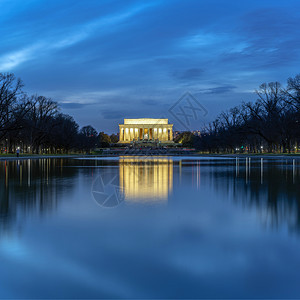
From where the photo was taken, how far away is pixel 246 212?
10.2m

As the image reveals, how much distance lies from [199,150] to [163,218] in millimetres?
108920

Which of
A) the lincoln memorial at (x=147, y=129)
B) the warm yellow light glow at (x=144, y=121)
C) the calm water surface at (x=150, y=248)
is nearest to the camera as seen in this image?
the calm water surface at (x=150, y=248)

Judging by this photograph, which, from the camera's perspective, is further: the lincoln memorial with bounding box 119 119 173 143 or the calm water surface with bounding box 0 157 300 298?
the lincoln memorial with bounding box 119 119 173 143

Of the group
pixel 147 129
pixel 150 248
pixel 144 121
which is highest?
pixel 144 121

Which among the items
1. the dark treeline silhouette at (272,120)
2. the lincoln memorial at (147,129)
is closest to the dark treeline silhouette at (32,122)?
the dark treeline silhouette at (272,120)

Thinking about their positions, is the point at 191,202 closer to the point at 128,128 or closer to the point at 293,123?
the point at 293,123

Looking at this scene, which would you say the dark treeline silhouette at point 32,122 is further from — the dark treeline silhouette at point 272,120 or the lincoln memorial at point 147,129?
the lincoln memorial at point 147,129
